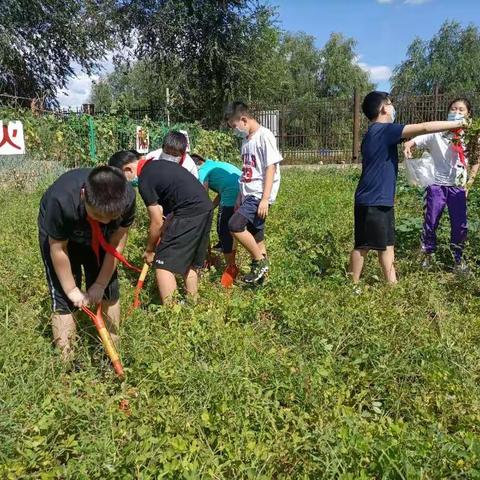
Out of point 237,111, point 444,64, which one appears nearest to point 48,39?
point 237,111

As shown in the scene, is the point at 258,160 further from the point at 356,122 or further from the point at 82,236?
the point at 356,122

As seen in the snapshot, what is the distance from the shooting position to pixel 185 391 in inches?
91.7

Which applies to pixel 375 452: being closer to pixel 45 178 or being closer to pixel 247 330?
pixel 247 330

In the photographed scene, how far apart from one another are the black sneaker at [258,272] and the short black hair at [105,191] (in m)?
1.87

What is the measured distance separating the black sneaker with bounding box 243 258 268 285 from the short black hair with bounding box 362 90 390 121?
1.38m

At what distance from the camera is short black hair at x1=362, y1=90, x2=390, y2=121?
3.49 meters

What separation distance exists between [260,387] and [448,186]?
8.79ft

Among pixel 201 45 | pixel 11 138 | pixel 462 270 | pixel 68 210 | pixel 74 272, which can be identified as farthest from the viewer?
pixel 201 45

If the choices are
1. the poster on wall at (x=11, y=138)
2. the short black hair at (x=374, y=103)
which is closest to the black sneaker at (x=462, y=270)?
the short black hair at (x=374, y=103)

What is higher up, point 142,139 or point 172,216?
point 142,139

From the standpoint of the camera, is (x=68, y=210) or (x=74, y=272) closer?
(x=68, y=210)

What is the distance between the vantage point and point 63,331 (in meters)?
2.69

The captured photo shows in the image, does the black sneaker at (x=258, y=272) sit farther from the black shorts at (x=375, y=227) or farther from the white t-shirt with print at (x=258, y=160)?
the black shorts at (x=375, y=227)

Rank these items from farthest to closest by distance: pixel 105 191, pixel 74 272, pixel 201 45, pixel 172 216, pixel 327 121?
pixel 201 45, pixel 327 121, pixel 172 216, pixel 74 272, pixel 105 191
